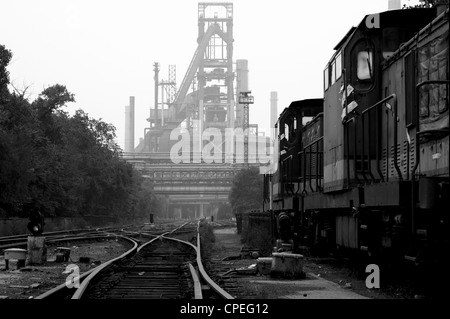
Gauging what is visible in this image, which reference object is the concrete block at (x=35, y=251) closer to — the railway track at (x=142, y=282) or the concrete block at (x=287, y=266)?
the railway track at (x=142, y=282)

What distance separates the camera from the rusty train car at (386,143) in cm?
938

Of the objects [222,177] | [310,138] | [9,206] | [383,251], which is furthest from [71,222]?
[222,177]

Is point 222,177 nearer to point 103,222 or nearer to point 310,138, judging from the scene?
point 103,222

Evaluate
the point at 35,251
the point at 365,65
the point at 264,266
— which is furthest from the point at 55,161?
the point at 365,65

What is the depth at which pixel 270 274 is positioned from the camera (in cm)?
1432

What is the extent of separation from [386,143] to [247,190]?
7197 centimetres

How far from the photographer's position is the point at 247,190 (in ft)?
275

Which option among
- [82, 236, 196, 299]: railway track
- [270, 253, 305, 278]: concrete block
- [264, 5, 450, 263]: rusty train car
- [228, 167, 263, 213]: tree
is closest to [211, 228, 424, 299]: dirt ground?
[270, 253, 305, 278]: concrete block

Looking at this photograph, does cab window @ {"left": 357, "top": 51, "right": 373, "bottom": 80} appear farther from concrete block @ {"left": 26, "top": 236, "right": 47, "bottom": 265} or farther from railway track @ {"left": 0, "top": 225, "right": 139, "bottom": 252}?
railway track @ {"left": 0, "top": 225, "right": 139, "bottom": 252}

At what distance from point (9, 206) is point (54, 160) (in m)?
8.07

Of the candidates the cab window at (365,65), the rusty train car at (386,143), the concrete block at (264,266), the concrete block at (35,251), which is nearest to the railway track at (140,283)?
the concrete block at (264,266)

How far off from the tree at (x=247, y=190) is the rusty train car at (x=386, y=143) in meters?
63.9

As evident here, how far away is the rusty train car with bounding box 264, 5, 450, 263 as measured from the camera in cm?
938

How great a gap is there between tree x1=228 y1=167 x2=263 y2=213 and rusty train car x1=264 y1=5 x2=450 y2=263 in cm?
6387
